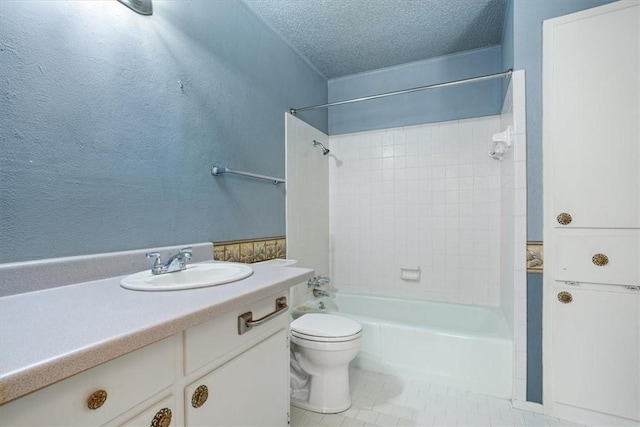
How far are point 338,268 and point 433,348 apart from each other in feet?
3.87

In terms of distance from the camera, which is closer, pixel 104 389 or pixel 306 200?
pixel 104 389

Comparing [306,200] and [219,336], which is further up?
[306,200]

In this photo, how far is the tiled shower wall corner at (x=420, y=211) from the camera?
2398mm

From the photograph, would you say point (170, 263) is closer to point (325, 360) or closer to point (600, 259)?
point (325, 360)

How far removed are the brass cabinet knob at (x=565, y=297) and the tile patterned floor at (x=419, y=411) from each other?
2.00 ft

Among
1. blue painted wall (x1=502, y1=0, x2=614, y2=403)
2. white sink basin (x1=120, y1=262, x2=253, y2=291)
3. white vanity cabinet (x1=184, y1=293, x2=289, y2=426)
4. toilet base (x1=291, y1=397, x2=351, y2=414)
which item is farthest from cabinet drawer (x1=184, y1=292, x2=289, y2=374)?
blue painted wall (x1=502, y1=0, x2=614, y2=403)

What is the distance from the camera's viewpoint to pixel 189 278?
1.23 m

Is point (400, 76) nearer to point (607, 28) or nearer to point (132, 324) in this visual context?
point (607, 28)

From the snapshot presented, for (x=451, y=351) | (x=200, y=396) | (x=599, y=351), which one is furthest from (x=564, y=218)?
(x=200, y=396)

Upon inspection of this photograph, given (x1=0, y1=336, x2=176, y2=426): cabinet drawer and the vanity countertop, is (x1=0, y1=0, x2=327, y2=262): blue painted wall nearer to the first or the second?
the vanity countertop

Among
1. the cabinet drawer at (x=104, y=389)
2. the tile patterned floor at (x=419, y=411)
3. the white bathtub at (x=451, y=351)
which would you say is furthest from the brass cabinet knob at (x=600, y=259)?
the cabinet drawer at (x=104, y=389)

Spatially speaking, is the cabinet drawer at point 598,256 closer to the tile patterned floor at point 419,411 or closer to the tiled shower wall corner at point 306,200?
the tile patterned floor at point 419,411

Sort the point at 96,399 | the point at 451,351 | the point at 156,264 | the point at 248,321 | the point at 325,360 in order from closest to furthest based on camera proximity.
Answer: the point at 96,399 → the point at 248,321 → the point at 156,264 → the point at 325,360 → the point at 451,351

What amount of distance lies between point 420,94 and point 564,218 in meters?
1.54
